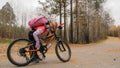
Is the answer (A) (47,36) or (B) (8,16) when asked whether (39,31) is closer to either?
(A) (47,36)

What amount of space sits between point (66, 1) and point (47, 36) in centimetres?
2411

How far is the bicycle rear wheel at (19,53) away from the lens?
716cm

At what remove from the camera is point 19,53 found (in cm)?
736

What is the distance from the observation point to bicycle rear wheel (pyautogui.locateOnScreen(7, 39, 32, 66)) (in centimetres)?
716

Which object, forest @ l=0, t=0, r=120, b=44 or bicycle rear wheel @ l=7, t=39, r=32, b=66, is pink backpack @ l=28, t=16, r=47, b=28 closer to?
bicycle rear wheel @ l=7, t=39, r=32, b=66

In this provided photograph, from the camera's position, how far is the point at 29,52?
24.3 ft

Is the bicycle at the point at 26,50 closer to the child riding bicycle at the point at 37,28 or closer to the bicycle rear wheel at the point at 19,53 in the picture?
the bicycle rear wheel at the point at 19,53

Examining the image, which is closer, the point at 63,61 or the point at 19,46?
the point at 19,46

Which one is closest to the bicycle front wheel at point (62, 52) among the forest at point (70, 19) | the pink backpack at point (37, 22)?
the pink backpack at point (37, 22)

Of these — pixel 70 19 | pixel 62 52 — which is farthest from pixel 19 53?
pixel 70 19

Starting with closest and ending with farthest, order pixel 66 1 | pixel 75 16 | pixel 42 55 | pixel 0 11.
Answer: pixel 42 55 < pixel 66 1 < pixel 75 16 < pixel 0 11

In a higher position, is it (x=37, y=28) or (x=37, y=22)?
(x=37, y=22)

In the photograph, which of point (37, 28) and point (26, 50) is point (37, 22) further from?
point (26, 50)

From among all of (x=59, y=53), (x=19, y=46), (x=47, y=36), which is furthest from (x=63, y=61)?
(x=19, y=46)
